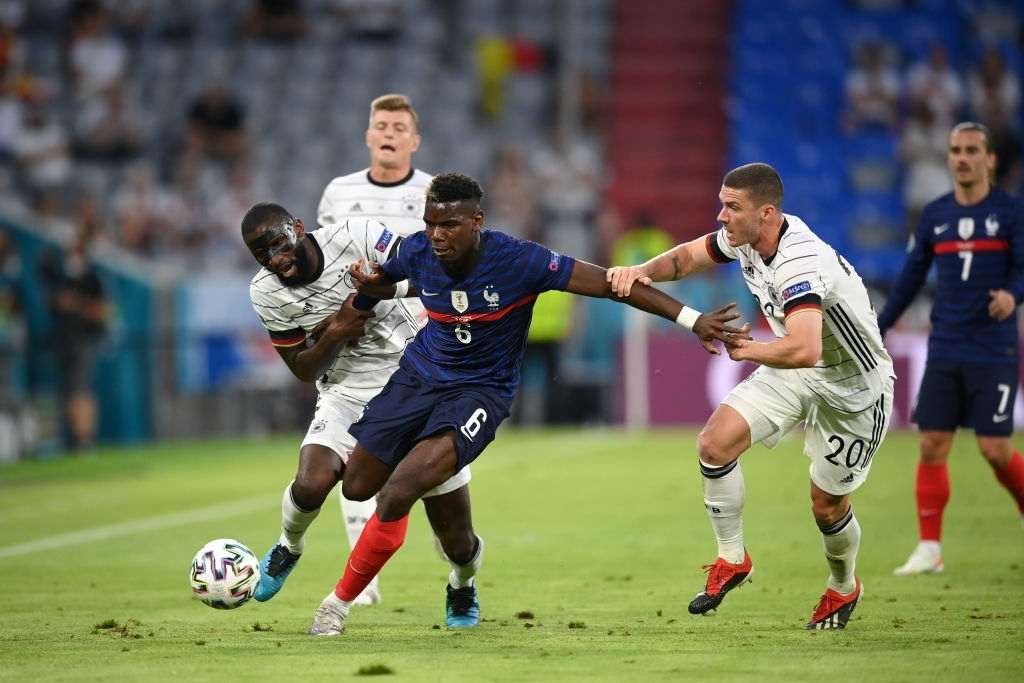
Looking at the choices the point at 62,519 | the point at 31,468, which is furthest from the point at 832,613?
the point at 31,468

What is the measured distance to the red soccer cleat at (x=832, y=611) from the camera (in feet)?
25.2

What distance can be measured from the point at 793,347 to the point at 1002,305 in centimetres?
306

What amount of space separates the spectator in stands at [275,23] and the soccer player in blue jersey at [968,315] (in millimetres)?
18406

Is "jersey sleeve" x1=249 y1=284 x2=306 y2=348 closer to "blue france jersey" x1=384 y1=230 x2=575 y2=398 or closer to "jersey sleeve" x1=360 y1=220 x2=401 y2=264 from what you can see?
"jersey sleeve" x1=360 y1=220 x2=401 y2=264

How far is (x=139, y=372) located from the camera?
2030 centimetres

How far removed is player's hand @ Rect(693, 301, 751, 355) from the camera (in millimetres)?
7395

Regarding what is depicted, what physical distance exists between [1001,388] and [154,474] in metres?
9.81

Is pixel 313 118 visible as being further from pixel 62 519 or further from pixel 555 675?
pixel 555 675

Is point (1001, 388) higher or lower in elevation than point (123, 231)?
lower

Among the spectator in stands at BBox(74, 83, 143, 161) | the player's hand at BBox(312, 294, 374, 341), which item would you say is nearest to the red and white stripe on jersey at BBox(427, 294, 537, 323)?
the player's hand at BBox(312, 294, 374, 341)

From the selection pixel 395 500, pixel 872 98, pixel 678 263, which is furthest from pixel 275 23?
pixel 395 500

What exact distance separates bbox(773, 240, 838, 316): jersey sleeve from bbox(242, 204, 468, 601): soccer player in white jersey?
1826 millimetres

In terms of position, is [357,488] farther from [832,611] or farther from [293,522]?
[832,611]

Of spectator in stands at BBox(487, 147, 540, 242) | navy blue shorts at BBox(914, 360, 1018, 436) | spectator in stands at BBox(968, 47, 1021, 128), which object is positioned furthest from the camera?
spectator in stands at BBox(968, 47, 1021, 128)
